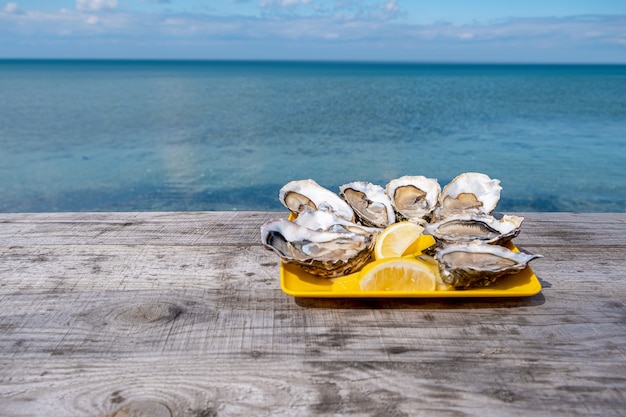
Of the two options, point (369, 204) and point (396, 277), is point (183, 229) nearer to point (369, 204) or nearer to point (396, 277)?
point (369, 204)

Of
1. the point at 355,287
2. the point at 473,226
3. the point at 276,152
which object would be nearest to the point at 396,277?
the point at 355,287

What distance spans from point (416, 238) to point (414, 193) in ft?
1.82

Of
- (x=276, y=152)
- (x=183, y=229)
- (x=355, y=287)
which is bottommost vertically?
(x=276, y=152)

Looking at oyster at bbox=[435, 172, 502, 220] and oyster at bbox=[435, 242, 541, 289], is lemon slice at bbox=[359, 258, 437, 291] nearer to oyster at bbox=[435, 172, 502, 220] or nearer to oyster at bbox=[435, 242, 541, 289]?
oyster at bbox=[435, 242, 541, 289]

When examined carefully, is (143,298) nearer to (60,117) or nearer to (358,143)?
(358,143)

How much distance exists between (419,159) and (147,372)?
11.1 m

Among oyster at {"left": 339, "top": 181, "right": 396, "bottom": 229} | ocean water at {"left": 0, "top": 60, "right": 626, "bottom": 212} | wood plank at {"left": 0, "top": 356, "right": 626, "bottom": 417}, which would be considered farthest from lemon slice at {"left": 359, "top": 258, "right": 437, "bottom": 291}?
ocean water at {"left": 0, "top": 60, "right": 626, "bottom": 212}

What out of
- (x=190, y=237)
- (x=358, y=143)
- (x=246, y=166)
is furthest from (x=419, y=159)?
(x=190, y=237)

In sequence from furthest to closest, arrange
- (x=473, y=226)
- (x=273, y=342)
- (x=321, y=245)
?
(x=473, y=226)
(x=321, y=245)
(x=273, y=342)

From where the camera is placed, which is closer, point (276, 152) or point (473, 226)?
point (473, 226)

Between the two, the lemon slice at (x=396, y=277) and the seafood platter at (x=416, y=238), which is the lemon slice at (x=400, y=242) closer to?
the seafood platter at (x=416, y=238)

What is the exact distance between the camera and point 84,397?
104cm

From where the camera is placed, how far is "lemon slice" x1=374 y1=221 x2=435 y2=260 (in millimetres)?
1515

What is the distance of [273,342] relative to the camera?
1223 millimetres
